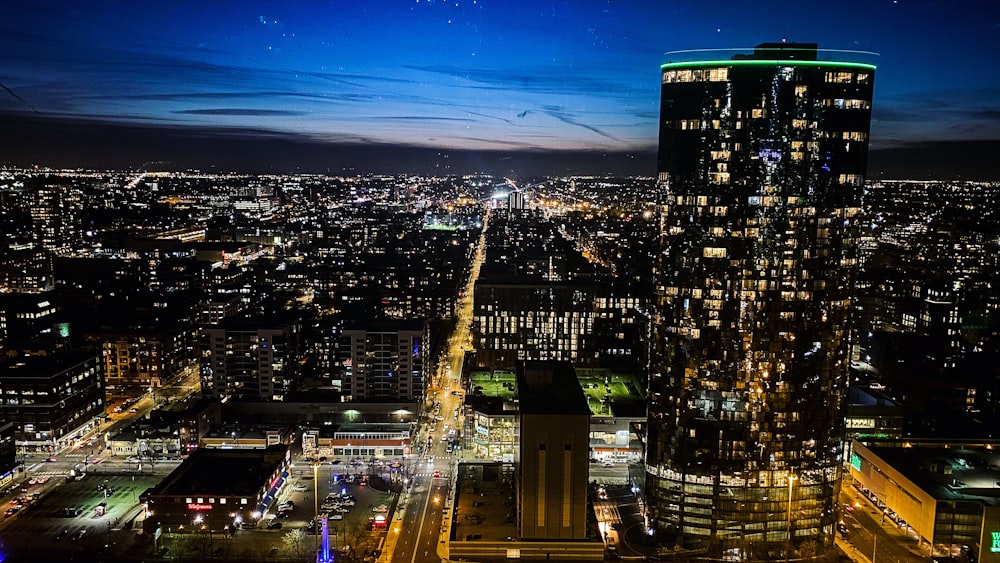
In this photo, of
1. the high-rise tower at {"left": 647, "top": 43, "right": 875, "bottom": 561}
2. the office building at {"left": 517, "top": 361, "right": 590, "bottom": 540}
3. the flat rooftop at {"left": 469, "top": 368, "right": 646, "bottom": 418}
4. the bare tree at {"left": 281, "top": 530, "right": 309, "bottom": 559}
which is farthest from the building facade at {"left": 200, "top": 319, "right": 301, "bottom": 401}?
the high-rise tower at {"left": 647, "top": 43, "right": 875, "bottom": 561}

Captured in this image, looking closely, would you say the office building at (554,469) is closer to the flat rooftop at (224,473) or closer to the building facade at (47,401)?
the flat rooftop at (224,473)

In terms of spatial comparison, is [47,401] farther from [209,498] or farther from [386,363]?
[386,363]

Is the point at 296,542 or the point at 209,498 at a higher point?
the point at 209,498

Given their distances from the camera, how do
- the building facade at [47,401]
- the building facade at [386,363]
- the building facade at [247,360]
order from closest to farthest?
the building facade at [47,401], the building facade at [386,363], the building facade at [247,360]

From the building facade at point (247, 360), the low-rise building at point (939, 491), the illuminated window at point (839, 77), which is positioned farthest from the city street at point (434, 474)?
the illuminated window at point (839, 77)

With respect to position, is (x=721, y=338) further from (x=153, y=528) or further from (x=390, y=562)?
(x=153, y=528)

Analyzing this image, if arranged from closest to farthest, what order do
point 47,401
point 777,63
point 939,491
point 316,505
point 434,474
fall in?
point 777,63 < point 939,491 < point 316,505 < point 434,474 < point 47,401

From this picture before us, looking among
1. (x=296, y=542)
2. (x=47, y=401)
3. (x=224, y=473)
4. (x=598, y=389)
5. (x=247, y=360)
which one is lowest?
(x=296, y=542)

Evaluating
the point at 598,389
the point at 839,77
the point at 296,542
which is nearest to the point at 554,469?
the point at 296,542

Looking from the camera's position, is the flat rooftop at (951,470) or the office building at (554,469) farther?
the flat rooftop at (951,470)
